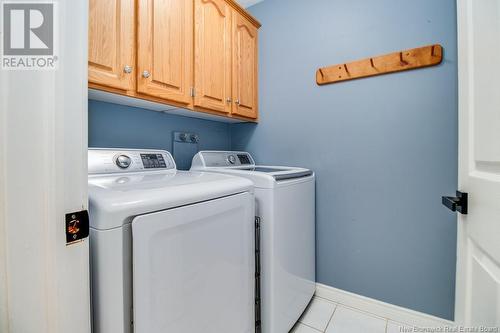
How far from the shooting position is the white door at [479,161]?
1.81 feet

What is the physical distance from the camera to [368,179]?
1.62 metres

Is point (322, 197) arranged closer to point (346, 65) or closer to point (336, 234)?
point (336, 234)

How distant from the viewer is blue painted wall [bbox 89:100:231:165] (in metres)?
1.37

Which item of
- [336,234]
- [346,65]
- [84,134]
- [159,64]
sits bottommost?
[336,234]

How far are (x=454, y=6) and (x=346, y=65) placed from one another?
0.64m

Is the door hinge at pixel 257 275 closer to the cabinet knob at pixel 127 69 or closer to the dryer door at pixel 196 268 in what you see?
the dryer door at pixel 196 268

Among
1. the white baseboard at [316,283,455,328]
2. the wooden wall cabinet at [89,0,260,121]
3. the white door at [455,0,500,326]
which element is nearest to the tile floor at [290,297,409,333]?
the white baseboard at [316,283,455,328]

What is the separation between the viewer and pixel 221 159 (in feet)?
6.13

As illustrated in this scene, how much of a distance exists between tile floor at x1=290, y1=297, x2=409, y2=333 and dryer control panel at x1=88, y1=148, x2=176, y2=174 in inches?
54.9

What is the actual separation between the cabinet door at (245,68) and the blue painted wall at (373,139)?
131 mm

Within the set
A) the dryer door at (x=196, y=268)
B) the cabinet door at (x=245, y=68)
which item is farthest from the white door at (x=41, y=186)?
the cabinet door at (x=245, y=68)

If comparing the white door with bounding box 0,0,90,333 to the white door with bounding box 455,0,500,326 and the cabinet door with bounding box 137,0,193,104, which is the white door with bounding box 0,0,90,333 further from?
the white door with bounding box 455,0,500,326

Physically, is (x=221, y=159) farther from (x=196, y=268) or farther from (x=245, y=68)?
(x=196, y=268)

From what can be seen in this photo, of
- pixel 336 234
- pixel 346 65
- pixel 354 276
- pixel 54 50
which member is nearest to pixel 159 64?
pixel 54 50
